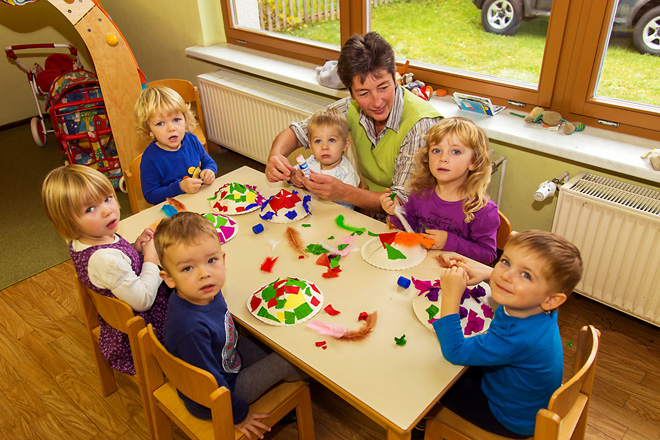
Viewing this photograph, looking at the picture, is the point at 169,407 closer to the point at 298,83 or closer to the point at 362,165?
the point at 362,165

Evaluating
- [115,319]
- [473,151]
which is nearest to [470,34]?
[473,151]

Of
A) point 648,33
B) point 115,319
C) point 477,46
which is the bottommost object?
point 115,319

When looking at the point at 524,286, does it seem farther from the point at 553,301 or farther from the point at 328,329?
the point at 328,329

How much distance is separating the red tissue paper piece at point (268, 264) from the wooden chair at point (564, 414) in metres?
0.69

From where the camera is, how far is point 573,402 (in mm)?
1281

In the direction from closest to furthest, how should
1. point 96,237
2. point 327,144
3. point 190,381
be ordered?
1. point 190,381
2. point 96,237
3. point 327,144

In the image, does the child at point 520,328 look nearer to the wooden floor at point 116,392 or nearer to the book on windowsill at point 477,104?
the wooden floor at point 116,392

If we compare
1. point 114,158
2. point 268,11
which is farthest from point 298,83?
point 114,158

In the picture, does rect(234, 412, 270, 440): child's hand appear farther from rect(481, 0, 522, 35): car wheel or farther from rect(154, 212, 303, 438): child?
rect(481, 0, 522, 35): car wheel

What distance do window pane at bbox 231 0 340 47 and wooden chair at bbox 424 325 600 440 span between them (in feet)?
8.99

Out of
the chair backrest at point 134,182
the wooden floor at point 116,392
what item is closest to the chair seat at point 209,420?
the wooden floor at point 116,392

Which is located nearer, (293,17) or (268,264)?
(268,264)

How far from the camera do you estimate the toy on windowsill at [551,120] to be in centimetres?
244

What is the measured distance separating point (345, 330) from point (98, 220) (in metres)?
0.85
